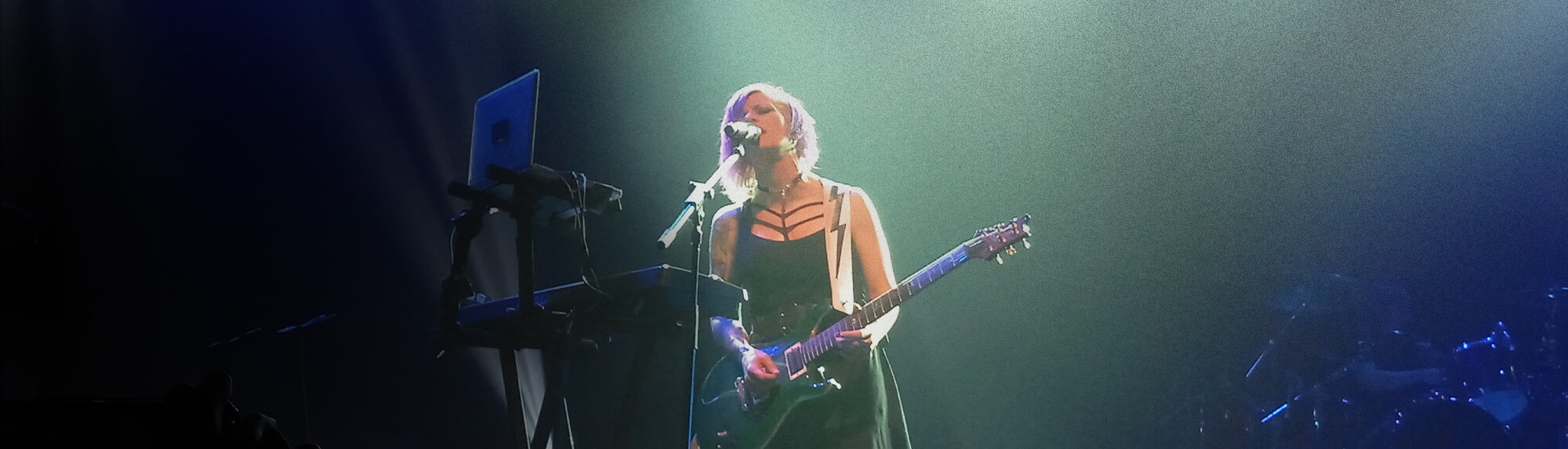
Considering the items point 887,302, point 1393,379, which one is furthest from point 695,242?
point 1393,379

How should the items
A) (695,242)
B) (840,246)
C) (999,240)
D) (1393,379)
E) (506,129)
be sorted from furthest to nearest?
(1393,379) → (840,246) → (999,240) → (506,129) → (695,242)

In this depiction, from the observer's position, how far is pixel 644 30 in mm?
3592

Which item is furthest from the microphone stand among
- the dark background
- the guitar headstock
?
the dark background

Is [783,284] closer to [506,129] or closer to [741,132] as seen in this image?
[741,132]

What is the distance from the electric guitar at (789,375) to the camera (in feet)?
8.62

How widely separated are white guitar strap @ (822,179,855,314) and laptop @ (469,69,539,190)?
1.09 metres

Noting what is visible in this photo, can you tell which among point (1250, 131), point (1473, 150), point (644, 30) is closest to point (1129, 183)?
point (1250, 131)

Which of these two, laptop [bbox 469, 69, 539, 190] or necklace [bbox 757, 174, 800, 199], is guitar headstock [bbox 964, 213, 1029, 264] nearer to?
necklace [bbox 757, 174, 800, 199]

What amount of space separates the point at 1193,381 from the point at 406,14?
123 inches

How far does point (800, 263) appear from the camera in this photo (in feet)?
9.28

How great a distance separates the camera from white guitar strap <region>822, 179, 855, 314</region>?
2.79m

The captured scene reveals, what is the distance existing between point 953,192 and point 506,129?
1.67 m

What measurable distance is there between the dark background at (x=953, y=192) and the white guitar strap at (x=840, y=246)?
0.30 metres

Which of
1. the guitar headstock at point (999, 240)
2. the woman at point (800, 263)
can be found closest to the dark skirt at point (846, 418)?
the woman at point (800, 263)
